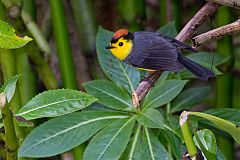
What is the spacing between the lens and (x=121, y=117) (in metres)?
0.84

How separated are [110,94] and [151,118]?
139mm

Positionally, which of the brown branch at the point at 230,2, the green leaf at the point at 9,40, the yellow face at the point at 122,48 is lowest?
the yellow face at the point at 122,48

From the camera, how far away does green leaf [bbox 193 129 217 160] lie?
444mm

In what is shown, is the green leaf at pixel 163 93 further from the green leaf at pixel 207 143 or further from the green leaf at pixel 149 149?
the green leaf at pixel 207 143

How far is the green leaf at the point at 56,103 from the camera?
0.58 metres

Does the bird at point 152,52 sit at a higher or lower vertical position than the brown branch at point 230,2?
lower

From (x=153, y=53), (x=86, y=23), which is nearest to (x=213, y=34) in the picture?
(x=153, y=53)

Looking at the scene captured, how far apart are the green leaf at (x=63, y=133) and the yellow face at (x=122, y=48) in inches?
4.9

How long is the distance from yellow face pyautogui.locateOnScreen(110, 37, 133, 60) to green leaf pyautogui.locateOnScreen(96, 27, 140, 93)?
5 centimetres

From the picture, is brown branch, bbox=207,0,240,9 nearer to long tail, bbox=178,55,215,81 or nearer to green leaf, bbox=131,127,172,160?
long tail, bbox=178,55,215,81

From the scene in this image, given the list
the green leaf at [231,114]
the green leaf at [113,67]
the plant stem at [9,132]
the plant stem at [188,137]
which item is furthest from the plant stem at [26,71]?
the plant stem at [188,137]

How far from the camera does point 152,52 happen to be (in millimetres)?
863

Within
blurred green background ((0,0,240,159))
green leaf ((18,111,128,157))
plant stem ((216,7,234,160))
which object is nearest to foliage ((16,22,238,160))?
green leaf ((18,111,128,157))

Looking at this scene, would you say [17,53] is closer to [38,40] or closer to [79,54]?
[38,40]
